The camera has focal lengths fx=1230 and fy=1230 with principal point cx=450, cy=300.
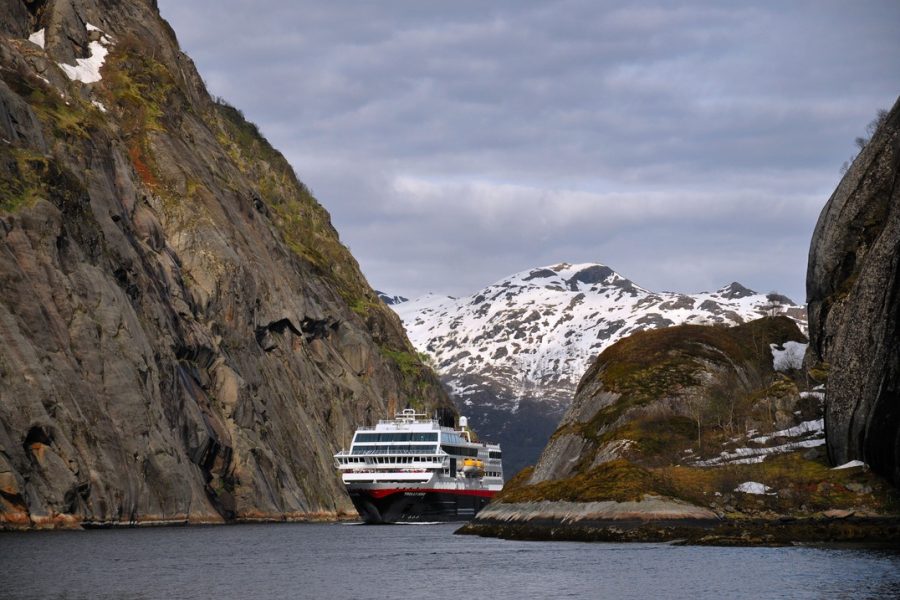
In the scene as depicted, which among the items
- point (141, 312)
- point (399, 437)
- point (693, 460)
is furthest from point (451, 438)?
point (693, 460)

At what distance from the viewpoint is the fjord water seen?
58.6 m

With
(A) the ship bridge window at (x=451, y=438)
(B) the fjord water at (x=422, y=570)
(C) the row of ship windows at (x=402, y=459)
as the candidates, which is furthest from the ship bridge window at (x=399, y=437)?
(B) the fjord water at (x=422, y=570)

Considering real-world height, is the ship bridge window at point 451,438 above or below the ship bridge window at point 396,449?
above

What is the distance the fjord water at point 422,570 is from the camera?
192 feet

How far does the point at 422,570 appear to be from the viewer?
248ft

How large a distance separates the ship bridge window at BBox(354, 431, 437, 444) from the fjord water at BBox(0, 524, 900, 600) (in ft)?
230

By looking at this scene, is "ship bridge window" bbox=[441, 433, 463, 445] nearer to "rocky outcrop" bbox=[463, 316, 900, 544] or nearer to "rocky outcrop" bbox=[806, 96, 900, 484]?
"rocky outcrop" bbox=[463, 316, 900, 544]

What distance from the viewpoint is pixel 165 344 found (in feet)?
434

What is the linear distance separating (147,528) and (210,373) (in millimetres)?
35562

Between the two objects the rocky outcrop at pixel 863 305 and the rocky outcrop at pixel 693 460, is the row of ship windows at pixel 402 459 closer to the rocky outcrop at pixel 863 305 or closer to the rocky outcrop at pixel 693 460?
the rocky outcrop at pixel 693 460

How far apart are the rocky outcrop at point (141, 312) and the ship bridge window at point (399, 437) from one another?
579 cm

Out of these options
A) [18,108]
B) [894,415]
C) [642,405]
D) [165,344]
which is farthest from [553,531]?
[18,108]

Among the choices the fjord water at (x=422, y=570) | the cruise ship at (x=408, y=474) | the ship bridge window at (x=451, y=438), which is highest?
the ship bridge window at (x=451, y=438)

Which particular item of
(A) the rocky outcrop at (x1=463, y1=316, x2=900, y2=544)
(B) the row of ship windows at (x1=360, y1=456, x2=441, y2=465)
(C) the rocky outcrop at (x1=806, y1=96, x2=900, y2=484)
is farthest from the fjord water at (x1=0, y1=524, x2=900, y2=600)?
(B) the row of ship windows at (x1=360, y1=456, x2=441, y2=465)
